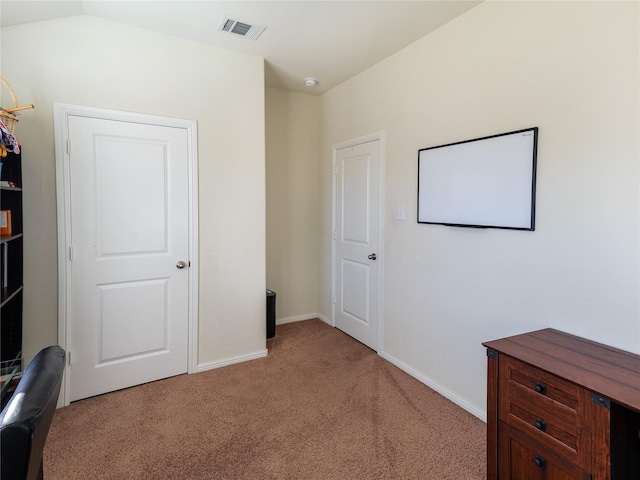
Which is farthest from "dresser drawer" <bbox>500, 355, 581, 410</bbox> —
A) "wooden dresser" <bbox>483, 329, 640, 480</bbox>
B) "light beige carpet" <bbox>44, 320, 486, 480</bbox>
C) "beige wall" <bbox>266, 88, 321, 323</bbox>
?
"beige wall" <bbox>266, 88, 321, 323</bbox>

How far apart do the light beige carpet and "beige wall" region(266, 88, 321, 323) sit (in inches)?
51.3

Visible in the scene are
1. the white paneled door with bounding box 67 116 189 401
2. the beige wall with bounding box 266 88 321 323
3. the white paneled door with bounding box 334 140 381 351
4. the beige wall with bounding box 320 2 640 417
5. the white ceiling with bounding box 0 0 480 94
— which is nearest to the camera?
the beige wall with bounding box 320 2 640 417

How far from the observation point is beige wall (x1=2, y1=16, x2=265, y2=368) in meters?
2.22

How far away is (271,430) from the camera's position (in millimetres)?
2102

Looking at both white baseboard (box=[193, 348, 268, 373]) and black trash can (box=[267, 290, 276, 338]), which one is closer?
white baseboard (box=[193, 348, 268, 373])

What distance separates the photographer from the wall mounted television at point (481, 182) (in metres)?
1.94

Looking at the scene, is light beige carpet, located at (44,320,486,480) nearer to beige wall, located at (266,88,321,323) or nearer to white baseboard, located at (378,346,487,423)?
white baseboard, located at (378,346,487,423)

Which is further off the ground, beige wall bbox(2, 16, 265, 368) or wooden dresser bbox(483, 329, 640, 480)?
beige wall bbox(2, 16, 265, 368)

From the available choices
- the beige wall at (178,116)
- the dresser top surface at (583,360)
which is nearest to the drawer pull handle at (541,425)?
the dresser top surface at (583,360)

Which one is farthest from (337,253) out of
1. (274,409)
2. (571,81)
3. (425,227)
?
(571,81)

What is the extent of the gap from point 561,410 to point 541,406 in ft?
0.26

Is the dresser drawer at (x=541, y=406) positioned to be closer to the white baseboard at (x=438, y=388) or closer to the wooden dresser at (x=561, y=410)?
the wooden dresser at (x=561, y=410)

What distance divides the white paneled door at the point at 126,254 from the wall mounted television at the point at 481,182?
193 cm

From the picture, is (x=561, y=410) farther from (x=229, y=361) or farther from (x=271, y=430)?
(x=229, y=361)
